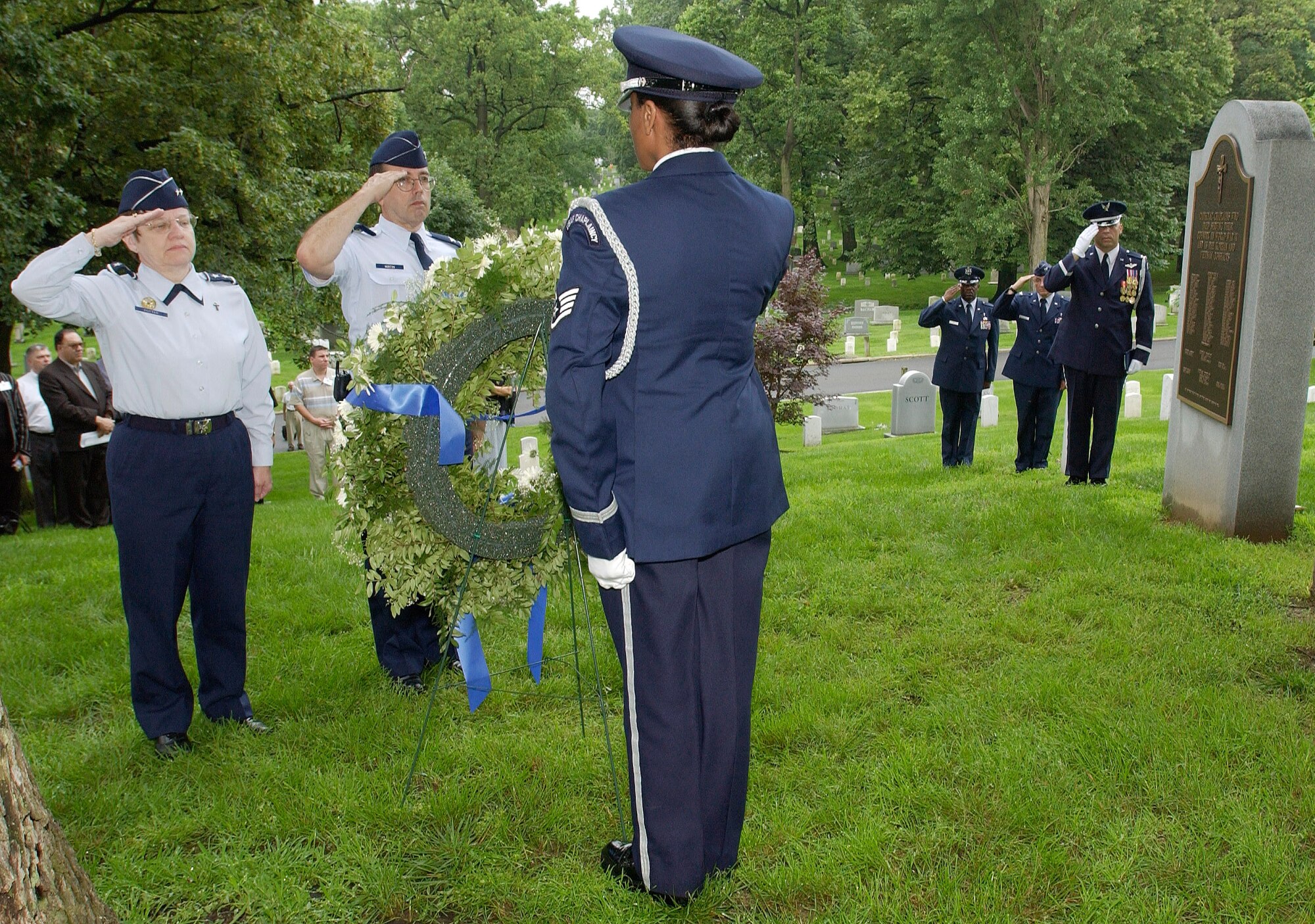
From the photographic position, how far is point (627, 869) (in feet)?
10.6

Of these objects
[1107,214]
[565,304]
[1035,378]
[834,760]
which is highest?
[1107,214]

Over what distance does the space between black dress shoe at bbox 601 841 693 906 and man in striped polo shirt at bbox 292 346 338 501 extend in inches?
390

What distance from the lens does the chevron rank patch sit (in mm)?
2779

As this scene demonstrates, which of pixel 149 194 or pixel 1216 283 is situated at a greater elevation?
pixel 149 194

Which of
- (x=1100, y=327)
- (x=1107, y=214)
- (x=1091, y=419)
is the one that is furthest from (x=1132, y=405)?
(x=1107, y=214)

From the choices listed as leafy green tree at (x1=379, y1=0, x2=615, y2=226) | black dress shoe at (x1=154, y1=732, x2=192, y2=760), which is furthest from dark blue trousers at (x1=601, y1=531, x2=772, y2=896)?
leafy green tree at (x1=379, y1=0, x2=615, y2=226)

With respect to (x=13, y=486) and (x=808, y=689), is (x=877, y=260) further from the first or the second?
(x=808, y=689)

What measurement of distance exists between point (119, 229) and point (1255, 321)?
21.2 ft

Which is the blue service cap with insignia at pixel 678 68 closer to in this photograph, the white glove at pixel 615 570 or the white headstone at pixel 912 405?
the white glove at pixel 615 570

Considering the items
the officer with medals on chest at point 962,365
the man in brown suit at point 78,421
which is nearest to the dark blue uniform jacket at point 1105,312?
the officer with medals on chest at point 962,365

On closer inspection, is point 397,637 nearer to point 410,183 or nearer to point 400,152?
point 410,183

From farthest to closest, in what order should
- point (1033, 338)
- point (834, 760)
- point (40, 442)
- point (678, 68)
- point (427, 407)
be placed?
point (40, 442)
point (1033, 338)
point (834, 760)
point (427, 407)
point (678, 68)

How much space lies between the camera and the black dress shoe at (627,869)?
10.2 ft

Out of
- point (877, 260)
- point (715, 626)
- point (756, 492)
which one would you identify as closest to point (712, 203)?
point (756, 492)
